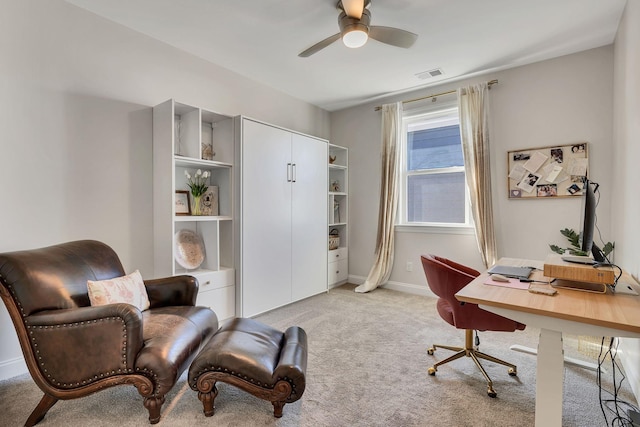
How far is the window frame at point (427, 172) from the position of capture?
371 centimetres

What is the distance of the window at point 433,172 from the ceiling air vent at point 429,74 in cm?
48

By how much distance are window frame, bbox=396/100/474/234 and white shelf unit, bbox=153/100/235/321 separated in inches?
90.9

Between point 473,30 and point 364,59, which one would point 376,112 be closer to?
point 364,59

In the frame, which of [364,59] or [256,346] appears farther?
[364,59]

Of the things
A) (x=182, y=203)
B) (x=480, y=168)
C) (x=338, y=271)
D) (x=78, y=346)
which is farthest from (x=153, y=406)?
(x=480, y=168)

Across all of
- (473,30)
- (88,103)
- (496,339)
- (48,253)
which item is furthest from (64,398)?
(473,30)

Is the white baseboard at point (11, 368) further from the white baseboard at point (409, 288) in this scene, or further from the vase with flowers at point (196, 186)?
the white baseboard at point (409, 288)

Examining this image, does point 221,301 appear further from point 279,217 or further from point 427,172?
point 427,172

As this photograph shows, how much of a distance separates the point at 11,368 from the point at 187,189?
1.76m

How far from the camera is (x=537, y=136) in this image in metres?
3.20

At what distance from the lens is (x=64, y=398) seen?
158 centimetres

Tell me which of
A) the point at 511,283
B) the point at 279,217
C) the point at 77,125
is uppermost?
the point at 77,125

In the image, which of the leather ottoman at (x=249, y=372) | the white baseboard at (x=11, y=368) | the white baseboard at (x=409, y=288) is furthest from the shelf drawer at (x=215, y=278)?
the white baseboard at (x=409, y=288)

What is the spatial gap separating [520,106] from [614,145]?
2.98 feet
